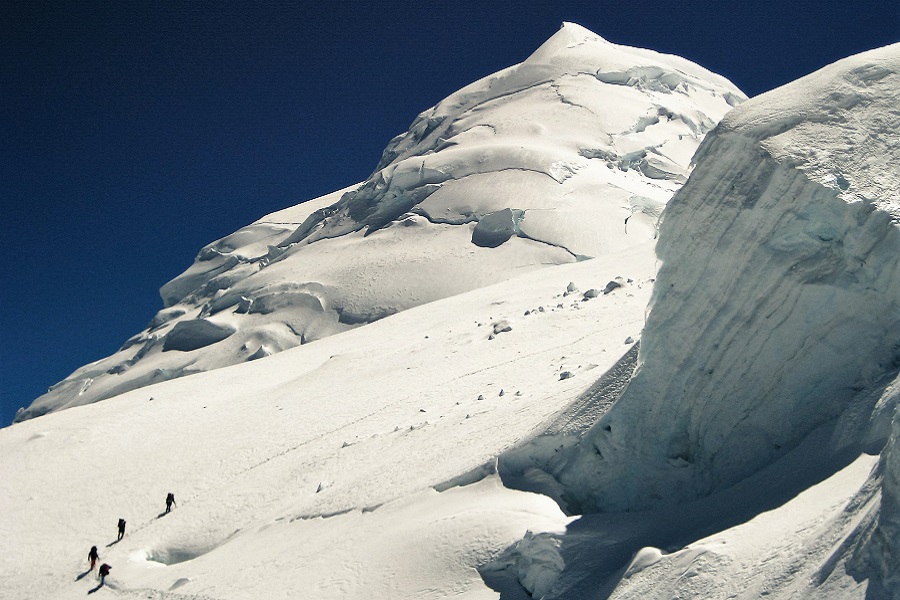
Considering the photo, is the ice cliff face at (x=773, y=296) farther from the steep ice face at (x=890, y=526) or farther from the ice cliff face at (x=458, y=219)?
the ice cliff face at (x=458, y=219)

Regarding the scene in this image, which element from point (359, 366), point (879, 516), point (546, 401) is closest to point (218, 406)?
point (359, 366)

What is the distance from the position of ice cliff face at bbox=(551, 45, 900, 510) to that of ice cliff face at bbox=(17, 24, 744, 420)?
28.6 meters

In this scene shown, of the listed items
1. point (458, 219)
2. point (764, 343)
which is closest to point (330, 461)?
point (764, 343)

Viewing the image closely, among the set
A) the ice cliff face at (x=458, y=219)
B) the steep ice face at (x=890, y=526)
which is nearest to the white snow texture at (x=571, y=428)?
the steep ice face at (x=890, y=526)

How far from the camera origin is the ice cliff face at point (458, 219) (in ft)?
133

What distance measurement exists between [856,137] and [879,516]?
4551 millimetres

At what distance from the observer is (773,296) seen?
31.4 feet

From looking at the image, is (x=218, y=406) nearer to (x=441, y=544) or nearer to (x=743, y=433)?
(x=441, y=544)

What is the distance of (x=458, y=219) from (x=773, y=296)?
118ft

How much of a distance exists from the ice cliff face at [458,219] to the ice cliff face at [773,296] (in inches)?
1127

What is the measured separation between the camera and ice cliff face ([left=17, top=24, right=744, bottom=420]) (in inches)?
1591

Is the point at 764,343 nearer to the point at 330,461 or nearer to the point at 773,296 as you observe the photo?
the point at 773,296

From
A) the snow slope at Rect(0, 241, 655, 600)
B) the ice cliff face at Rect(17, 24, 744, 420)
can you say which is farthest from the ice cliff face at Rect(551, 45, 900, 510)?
the ice cliff face at Rect(17, 24, 744, 420)

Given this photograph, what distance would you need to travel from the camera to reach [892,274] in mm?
8867
